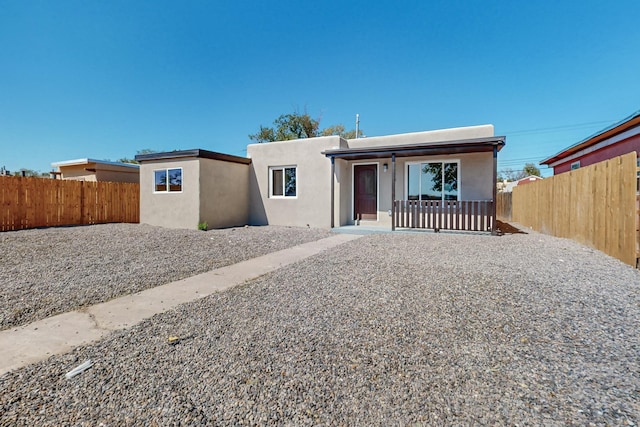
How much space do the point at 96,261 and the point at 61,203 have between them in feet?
28.1

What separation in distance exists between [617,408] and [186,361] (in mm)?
2950

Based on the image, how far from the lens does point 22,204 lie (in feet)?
35.5

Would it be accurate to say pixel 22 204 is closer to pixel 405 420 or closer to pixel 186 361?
pixel 186 361

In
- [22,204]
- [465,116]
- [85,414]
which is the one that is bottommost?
[85,414]

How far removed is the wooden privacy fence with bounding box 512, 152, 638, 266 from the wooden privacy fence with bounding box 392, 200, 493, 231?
1.89m

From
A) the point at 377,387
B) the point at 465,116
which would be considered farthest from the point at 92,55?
the point at 465,116

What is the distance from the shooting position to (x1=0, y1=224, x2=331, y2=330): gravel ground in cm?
389

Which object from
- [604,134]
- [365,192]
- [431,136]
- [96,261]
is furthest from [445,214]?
[96,261]

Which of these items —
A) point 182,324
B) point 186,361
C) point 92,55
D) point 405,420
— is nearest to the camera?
point 405,420

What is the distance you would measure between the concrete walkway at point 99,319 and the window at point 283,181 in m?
7.89

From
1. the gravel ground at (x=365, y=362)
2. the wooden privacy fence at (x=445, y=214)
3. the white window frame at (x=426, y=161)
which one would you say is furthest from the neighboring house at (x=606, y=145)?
the gravel ground at (x=365, y=362)

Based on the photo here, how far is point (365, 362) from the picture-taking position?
7.63 feet

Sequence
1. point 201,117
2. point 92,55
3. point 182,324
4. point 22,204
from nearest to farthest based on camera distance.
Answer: point 182,324 < point 22,204 < point 92,55 < point 201,117

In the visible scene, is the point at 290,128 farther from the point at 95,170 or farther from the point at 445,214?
the point at 445,214
